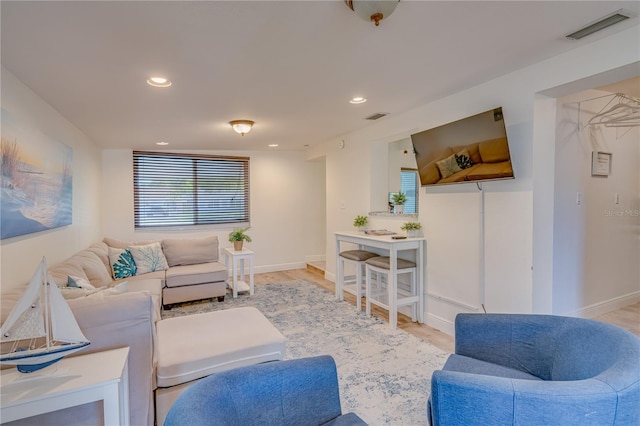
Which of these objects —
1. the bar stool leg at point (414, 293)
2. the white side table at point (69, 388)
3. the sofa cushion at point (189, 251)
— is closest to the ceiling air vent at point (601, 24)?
the bar stool leg at point (414, 293)

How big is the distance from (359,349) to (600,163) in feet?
10.1

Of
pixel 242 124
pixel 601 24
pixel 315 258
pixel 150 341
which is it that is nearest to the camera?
pixel 150 341

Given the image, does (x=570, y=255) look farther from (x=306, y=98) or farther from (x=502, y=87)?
(x=306, y=98)

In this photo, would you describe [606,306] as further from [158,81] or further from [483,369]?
[158,81]

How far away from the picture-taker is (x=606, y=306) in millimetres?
3426

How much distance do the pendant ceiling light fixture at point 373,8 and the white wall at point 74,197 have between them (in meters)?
2.23

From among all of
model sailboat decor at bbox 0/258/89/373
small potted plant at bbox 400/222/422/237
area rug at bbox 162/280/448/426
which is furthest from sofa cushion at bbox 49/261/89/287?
small potted plant at bbox 400/222/422/237

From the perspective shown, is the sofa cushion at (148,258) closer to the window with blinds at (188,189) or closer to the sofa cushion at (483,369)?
the window with blinds at (188,189)

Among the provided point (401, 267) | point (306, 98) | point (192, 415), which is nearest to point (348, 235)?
point (401, 267)

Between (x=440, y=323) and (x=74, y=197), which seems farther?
(x=74, y=197)

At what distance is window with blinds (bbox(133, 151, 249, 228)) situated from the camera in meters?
5.14

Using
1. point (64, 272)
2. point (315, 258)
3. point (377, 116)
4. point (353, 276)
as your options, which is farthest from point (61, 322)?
point (315, 258)

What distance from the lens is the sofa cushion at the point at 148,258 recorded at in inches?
156

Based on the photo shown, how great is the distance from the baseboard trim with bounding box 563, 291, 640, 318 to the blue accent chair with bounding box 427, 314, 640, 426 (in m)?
2.13
